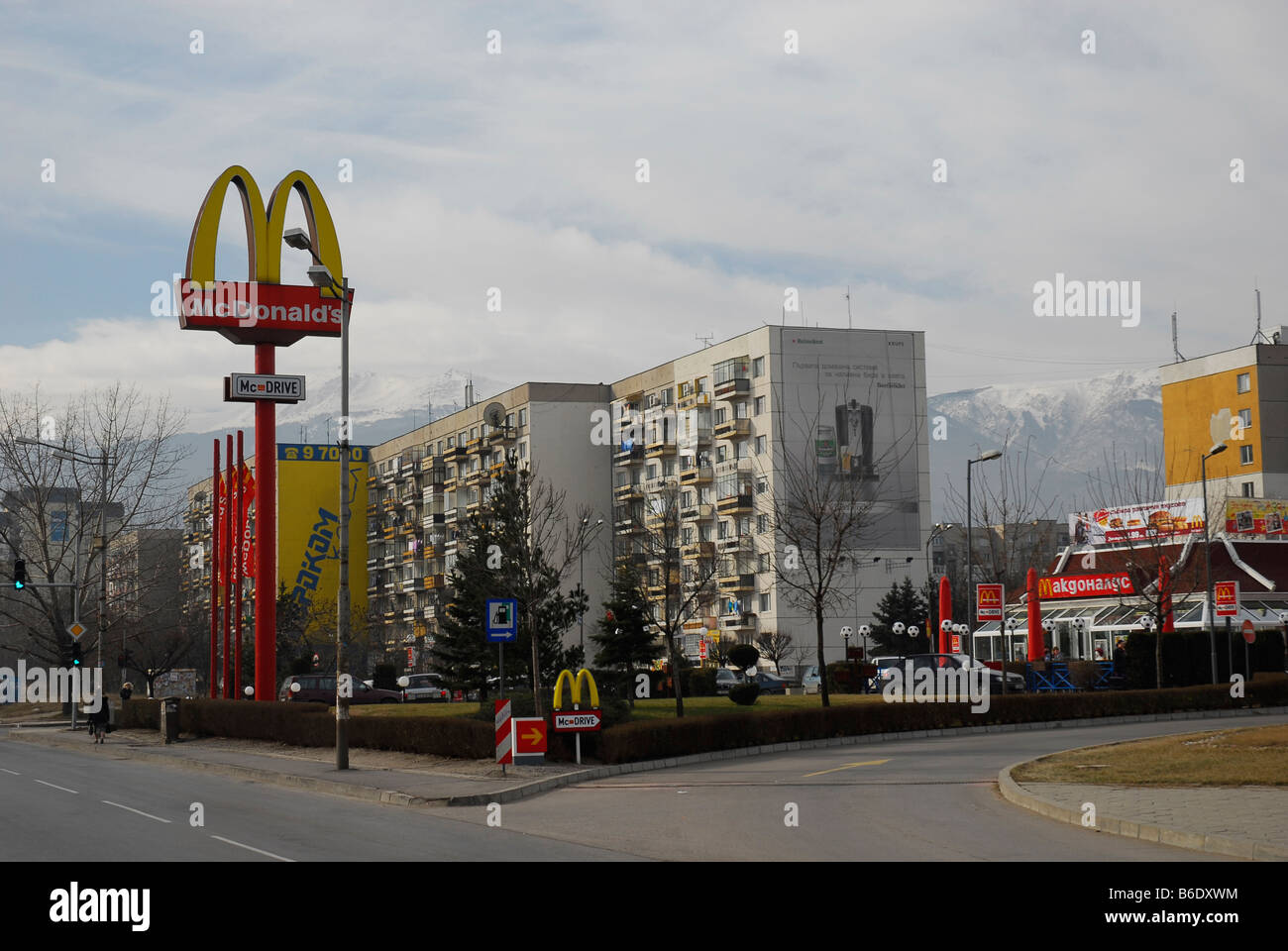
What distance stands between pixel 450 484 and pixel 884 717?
7483 centimetres

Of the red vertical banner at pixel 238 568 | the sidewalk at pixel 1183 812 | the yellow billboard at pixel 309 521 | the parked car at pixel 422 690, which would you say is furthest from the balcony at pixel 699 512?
the sidewalk at pixel 1183 812

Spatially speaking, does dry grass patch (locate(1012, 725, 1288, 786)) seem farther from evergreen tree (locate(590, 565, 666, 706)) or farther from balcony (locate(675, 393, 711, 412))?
balcony (locate(675, 393, 711, 412))

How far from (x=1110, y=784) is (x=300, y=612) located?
210ft

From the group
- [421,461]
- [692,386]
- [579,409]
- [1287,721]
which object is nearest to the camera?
[1287,721]

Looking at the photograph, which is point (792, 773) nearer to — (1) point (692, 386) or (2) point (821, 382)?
(2) point (821, 382)

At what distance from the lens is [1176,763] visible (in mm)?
20672

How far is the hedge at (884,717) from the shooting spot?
2536 centimetres

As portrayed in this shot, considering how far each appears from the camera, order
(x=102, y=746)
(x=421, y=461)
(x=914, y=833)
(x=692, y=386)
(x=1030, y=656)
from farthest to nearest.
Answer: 1. (x=421, y=461)
2. (x=692, y=386)
3. (x=1030, y=656)
4. (x=102, y=746)
5. (x=914, y=833)

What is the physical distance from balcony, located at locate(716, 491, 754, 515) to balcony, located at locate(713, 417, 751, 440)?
12.1ft

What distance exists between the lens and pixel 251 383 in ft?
123

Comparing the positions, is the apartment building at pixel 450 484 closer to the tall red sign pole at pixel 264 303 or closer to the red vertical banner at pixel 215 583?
the red vertical banner at pixel 215 583

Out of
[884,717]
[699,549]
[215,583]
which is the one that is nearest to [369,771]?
[884,717]

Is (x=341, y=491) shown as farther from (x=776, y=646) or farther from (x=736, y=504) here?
(x=736, y=504)
